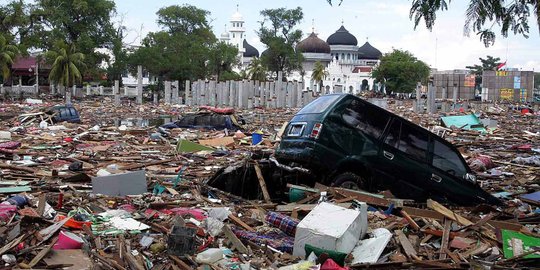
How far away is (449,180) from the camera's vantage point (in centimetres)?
886

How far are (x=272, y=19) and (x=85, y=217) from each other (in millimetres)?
75395

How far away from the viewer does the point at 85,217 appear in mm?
6645

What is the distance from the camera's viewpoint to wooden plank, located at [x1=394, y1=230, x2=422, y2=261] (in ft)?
18.9

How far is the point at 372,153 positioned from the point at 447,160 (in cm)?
140

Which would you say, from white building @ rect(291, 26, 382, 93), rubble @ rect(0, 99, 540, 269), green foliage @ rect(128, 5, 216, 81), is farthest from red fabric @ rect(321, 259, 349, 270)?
white building @ rect(291, 26, 382, 93)

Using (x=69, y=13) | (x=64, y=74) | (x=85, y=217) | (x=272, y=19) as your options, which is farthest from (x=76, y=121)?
(x=272, y=19)

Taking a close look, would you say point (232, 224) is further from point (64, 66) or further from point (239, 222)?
point (64, 66)

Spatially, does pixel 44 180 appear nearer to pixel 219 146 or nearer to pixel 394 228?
pixel 394 228

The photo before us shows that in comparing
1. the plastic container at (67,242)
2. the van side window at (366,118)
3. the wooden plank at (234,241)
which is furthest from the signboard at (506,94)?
the plastic container at (67,242)

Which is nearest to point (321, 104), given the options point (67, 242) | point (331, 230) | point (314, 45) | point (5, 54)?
point (331, 230)

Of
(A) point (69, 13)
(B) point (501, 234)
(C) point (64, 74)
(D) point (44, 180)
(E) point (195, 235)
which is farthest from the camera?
(A) point (69, 13)

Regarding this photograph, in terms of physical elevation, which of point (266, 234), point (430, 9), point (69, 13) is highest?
point (69, 13)

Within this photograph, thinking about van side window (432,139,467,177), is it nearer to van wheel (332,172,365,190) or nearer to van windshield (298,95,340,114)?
van wheel (332,172,365,190)

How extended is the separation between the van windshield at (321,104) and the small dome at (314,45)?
3521 inches
